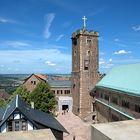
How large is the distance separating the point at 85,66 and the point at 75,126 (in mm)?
13581

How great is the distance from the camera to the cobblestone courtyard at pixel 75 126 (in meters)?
37.5

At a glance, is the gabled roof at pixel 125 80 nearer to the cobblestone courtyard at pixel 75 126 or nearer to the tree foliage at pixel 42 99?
the cobblestone courtyard at pixel 75 126

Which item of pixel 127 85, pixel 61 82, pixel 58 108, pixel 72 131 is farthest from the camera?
pixel 61 82

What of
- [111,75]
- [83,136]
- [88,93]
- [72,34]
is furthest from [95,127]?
[72,34]

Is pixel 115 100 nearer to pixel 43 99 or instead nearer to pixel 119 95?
pixel 119 95

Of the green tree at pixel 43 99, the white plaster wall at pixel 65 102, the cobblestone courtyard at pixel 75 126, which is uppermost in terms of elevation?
the green tree at pixel 43 99

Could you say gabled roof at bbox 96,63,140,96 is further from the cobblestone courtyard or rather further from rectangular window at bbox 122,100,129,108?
the cobblestone courtyard

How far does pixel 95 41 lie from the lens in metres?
52.2

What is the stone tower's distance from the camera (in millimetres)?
50938

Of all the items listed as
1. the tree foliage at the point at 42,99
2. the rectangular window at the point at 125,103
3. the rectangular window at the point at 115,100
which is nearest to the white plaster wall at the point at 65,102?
the tree foliage at the point at 42,99

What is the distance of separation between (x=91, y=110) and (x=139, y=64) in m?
18.3

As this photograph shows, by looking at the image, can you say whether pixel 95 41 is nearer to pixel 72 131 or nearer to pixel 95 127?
pixel 72 131

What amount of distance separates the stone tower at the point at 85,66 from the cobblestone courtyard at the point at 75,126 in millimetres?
2728

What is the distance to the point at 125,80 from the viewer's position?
37375mm
